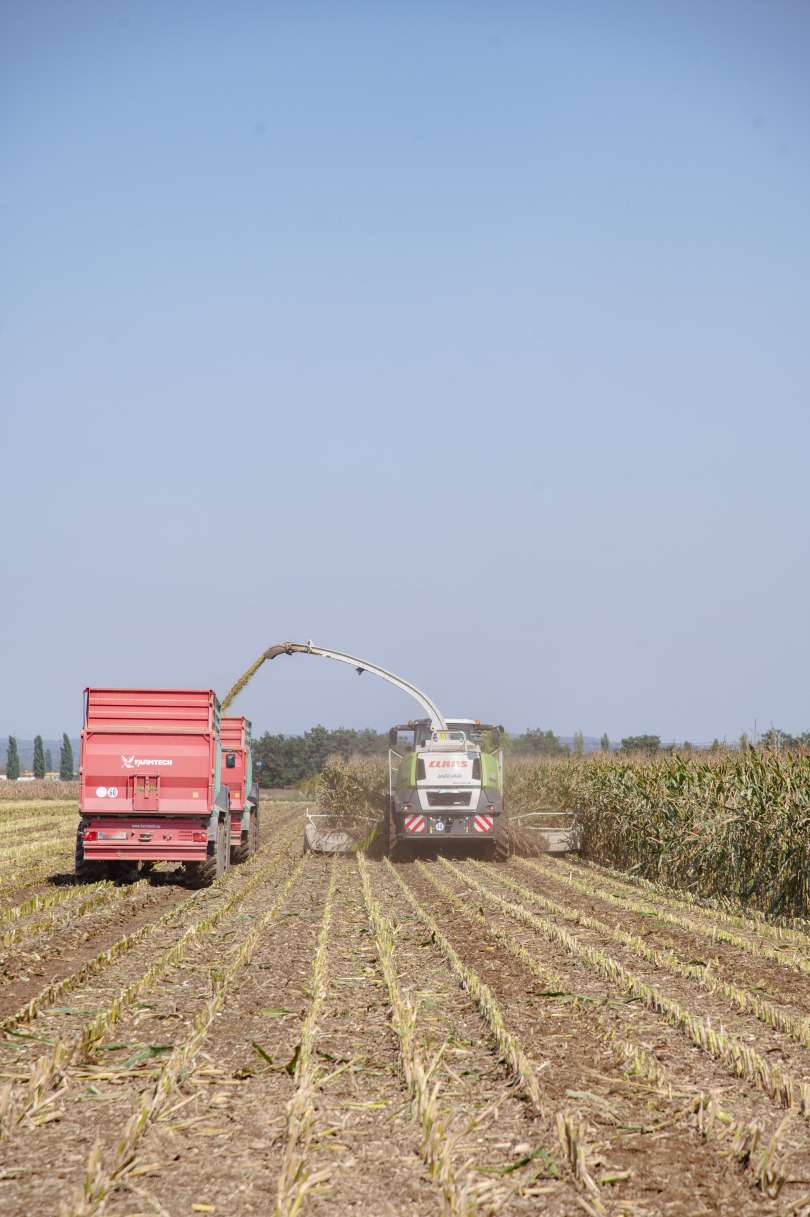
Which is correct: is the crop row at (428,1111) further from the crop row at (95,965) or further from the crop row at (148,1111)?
the crop row at (95,965)

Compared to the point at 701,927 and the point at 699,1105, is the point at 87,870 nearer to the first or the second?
the point at 701,927

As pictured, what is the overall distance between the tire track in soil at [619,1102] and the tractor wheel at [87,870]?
9.76 metres

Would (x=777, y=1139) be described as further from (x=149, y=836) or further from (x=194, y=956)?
(x=149, y=836)

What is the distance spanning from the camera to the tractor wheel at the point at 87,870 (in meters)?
18.9

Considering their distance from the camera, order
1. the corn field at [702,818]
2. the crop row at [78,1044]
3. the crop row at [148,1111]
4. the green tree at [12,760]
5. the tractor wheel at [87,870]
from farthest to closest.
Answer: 1. the green tree at [12,760]
2. the tractor wheel at [87,870]
3. the corn field at [702,818]
4. the crop row at [78,1044]
5. the crop row at [148,1111]

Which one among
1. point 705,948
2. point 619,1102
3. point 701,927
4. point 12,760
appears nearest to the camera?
point 619,1102

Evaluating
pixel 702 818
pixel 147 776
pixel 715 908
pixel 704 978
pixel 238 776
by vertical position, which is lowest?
pixel 715 908

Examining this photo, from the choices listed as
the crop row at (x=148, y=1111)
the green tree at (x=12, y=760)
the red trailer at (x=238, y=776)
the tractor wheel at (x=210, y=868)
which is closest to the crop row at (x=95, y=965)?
the crop row at (x=148, y=1111)

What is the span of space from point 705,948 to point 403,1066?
6053 millimetres

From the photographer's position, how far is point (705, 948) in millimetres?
12336

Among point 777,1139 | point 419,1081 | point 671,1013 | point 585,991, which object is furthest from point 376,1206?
point 585,991

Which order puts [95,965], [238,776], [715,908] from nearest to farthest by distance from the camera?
[95,965], [715,908], [238,776]

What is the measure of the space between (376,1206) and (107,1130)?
1.70 m

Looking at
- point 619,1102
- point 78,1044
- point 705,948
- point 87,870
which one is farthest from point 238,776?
point 619,1102
